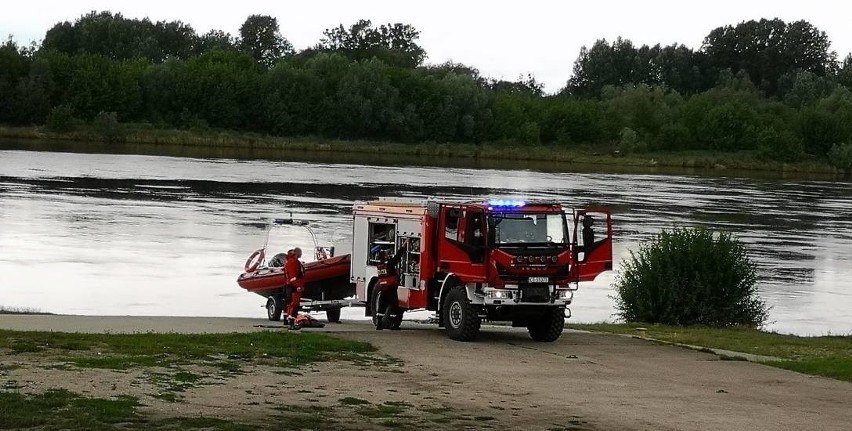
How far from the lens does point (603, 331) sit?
28500mm

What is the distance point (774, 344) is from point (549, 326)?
4.34 meters

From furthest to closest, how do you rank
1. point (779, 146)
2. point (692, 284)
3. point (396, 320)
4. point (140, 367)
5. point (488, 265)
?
point (779, 146) → point (692, 284) → point (396, 320) → point (488, 265) → point (140, 367)

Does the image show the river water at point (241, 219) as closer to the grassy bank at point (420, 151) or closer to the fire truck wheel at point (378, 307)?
the fire truck wheel at point (378, 307)

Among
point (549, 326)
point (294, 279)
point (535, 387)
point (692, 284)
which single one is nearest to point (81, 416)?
point (535, 387)

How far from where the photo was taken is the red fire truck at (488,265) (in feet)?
81.1

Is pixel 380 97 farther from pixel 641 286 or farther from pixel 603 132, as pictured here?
pixel 641 286

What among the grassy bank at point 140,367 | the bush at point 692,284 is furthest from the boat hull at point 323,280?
the bush at point 692,284

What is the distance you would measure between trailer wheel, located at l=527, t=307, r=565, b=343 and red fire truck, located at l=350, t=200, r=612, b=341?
0.02 meters

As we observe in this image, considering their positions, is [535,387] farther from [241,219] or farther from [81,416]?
[241,219]

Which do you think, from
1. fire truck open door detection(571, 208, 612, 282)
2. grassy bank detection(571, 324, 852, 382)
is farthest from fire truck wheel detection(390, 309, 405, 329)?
grassy bank detection(571, 324, 852, 382)

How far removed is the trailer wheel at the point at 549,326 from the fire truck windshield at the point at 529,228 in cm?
125

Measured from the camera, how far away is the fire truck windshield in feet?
82.7

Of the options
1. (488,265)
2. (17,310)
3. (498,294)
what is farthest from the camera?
(17,310)

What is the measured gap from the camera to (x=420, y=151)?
152 metres
